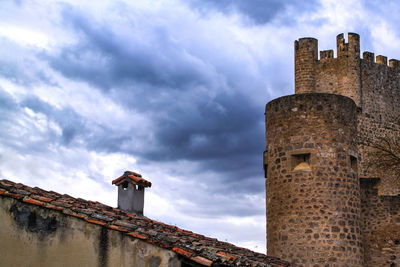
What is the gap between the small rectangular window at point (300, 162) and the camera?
16281 mm

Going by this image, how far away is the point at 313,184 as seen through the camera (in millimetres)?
16078

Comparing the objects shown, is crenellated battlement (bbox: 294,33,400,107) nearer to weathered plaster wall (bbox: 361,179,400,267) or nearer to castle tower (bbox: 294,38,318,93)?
castle tower (bbox: 294,38,318,93)

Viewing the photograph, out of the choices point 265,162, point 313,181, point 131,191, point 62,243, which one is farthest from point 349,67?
point 62,243

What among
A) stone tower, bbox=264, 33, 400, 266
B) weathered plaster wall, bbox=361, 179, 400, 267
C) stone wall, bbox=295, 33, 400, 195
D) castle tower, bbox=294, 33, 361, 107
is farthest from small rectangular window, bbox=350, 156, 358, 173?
castle tower, bbox=294, 33, 361, 107

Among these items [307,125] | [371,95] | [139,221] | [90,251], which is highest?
[371,95]

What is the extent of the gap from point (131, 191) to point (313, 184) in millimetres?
5211

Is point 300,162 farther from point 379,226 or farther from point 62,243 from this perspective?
point 62,243

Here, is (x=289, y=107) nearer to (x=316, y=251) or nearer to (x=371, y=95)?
(x=316, y=251)

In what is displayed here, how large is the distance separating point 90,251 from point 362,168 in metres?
22.2

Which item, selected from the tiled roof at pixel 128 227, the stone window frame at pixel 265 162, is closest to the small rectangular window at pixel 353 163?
the stone window frame at pixel 265 162

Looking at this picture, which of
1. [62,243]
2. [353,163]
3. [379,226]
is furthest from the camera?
[379,226]

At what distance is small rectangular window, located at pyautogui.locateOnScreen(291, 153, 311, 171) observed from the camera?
1628 centimetres

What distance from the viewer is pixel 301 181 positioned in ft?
53.1

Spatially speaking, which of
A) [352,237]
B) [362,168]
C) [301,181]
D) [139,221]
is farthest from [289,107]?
[362,168]
